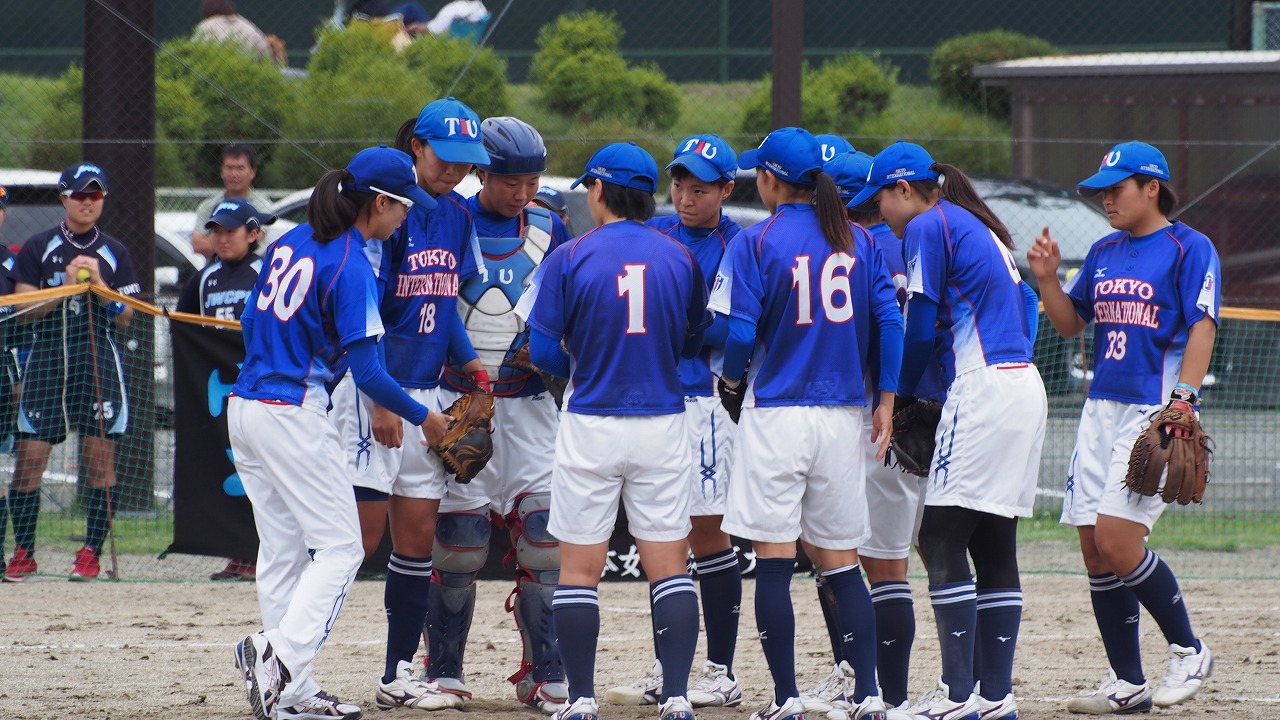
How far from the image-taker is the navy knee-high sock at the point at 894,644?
17.5 ft

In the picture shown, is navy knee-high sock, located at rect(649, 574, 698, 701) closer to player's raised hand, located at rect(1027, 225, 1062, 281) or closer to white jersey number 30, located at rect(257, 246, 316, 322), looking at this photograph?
white jersey number 30, located at rect(257, 246, 316, 322)

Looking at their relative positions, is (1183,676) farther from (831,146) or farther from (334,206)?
(334,206)

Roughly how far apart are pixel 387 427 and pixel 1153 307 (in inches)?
110

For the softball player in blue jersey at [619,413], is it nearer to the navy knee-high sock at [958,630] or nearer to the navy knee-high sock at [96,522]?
the navy knee-high sock at [958,630]

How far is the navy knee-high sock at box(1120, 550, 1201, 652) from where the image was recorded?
559 cm

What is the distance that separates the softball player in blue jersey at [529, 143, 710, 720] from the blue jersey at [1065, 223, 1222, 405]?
1.63 m

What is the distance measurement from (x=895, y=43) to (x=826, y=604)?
1367 cm

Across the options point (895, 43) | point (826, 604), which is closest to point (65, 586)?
point (826, 604)

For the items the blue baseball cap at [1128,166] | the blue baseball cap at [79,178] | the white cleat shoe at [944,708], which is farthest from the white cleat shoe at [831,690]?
the blue baseball cap at [79,178]

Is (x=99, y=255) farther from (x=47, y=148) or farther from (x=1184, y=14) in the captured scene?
(x=1184, y=14)

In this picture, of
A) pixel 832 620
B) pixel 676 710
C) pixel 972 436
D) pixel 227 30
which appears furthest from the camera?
pixel 227 30

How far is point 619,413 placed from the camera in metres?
4.98

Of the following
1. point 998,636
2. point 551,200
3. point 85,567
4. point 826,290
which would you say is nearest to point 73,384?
point 85,567

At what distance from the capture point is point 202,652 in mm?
6559
